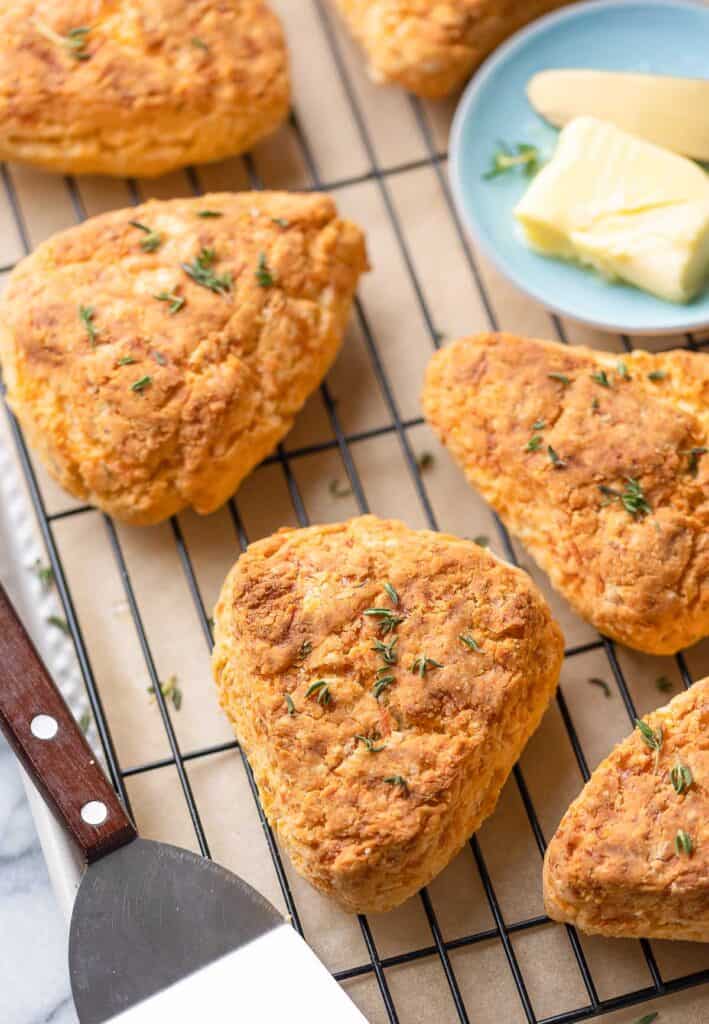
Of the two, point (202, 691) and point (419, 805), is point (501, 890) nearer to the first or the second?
point (419, 805)

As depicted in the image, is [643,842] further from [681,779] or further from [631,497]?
[631,497]

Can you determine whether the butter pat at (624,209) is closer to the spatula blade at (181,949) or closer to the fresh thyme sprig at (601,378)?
the fresh thyme sprig at (601,378)

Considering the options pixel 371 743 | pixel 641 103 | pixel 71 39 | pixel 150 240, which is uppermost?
pixel 71 39

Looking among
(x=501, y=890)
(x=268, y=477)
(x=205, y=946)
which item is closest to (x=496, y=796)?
(x=501, y=890)

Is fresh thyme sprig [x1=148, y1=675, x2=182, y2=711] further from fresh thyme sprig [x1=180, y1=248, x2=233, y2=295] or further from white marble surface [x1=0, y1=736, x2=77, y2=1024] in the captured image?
fresh thyme sprig [x1=180, y1=248, x2=233, y2=295]

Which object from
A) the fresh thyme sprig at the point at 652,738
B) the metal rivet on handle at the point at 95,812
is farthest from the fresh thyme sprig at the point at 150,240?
the fresh thyme sprig at the point at 652,738

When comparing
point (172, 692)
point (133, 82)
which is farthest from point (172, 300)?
point (172, 692)
